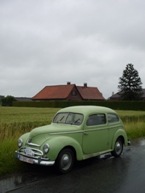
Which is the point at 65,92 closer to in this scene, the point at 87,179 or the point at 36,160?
the point at 36,160

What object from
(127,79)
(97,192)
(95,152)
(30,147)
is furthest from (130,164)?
(127,79)

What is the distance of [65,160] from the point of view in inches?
233

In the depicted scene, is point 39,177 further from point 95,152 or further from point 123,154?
point 123,154

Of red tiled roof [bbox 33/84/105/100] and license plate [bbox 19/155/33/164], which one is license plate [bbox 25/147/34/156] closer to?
license plate [bbox 19/155/33/164]

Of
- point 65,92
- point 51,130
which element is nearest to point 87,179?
point 51,130

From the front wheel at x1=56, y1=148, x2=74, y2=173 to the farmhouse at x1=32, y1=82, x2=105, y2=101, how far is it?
59568mm

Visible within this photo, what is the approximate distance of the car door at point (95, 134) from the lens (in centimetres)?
652

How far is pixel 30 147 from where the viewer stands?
593 cm

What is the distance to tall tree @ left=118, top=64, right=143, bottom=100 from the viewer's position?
60344 millimetres

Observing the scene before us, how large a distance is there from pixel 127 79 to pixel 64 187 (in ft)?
198

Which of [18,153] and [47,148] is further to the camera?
[18,153]

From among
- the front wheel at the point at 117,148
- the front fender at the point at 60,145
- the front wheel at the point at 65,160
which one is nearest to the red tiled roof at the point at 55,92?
the front wheel at the point at 117,148

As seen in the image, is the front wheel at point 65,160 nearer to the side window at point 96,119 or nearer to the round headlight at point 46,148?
the round headlight at point 46,148

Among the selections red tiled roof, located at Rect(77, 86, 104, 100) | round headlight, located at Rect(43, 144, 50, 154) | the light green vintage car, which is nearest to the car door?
the light green vintage car
